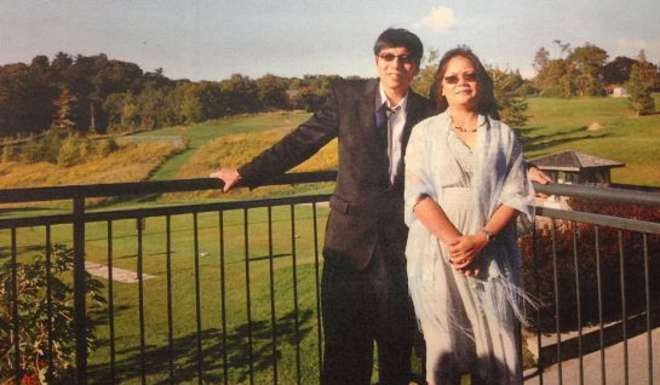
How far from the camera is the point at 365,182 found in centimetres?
173

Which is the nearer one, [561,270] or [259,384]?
[259,384]

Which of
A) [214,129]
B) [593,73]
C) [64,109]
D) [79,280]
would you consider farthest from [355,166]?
[214,129]

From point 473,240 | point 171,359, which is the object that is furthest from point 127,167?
point 473,240

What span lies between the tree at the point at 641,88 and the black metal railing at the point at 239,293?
1.15 m

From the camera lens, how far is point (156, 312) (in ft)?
35.7

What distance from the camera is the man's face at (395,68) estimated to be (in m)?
1.72

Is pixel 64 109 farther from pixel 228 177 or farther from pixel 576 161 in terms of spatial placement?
pixel 576 161

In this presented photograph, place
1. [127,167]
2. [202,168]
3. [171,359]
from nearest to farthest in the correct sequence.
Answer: [171,359] → [127,167] → [202,168]

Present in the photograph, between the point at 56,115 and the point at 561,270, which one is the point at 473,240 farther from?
the point at 561,270

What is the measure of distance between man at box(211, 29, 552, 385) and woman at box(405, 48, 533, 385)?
0.09 meters

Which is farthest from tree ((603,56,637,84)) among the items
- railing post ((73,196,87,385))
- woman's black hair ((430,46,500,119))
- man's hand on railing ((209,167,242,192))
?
railing post ((73,196,87,385))

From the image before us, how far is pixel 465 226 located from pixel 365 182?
1.07 ft

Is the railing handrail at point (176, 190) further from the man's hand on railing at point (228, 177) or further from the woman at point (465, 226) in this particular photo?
the woman at point (465, 226)

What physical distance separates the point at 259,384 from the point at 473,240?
453cm
